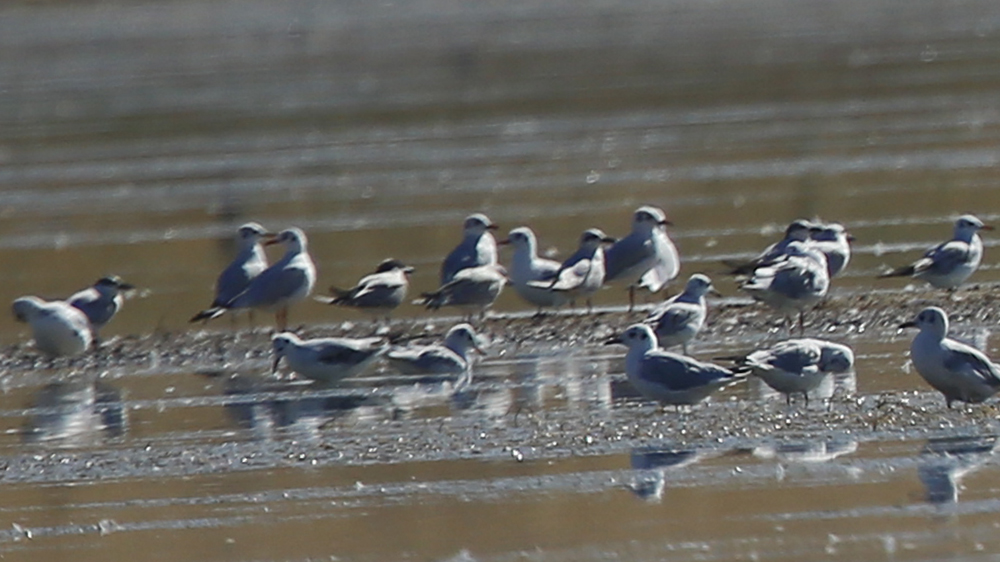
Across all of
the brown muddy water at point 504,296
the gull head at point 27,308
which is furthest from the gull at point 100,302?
the gull head at point 27,308

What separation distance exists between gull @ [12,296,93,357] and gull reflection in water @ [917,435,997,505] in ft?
20.9

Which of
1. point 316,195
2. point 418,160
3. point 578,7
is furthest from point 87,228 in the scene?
point 578,7

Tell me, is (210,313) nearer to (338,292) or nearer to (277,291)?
(277,291)

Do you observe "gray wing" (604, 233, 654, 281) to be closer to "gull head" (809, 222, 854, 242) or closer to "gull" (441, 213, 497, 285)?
"gull" (441, 213, 497, 285)

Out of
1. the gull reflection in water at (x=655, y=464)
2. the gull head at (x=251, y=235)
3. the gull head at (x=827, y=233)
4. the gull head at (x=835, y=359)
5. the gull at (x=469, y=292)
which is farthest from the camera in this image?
the gull head at (x=251, y=235)

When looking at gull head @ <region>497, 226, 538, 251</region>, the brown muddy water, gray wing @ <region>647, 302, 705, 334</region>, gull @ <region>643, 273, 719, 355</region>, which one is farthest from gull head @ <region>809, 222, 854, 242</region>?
gray wing @ <region>647, 302, 705, 334</region>

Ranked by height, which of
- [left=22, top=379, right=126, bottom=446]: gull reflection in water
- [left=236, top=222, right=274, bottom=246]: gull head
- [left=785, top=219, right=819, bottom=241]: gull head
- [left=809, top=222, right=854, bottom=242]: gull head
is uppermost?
[left=236, top=222, right=274, bottom=246]: gull head

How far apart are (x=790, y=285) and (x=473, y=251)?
293 cm

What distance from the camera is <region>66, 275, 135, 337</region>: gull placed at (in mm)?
14578

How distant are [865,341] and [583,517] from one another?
4.45 m

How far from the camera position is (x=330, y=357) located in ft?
39.8

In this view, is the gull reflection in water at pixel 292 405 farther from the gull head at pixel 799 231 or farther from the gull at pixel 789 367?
the gull head at pixel 799 231

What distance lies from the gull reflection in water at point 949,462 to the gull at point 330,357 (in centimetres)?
383

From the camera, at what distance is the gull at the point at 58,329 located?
13.8 m
